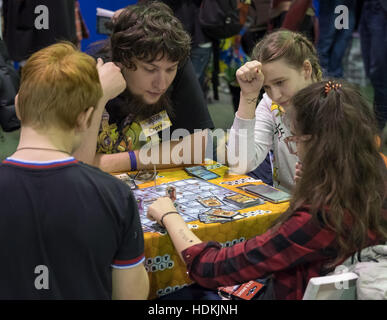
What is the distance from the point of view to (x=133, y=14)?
2.15 meters

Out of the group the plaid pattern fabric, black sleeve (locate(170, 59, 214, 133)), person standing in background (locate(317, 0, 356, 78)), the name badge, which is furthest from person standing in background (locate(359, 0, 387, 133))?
the plaid pattern fabric

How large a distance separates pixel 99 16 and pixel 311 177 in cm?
257

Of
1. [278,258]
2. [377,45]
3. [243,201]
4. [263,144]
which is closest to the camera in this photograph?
[278,258]

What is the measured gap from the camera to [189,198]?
6.31 feet

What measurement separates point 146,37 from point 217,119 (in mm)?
3236

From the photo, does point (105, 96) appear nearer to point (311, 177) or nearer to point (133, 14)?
point (133, 14)

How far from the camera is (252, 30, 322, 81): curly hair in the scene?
229 cm

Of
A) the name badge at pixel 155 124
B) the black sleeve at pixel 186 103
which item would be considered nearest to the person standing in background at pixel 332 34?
the black sleeve at pixel 186 103

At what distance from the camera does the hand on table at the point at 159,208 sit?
1671mm

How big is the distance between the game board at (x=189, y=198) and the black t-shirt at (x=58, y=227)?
400 millimetres

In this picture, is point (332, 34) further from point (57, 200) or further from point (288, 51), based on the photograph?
point (57, 200)

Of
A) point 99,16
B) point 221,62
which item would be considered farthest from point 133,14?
point 221,62

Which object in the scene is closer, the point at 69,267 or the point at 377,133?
the point at 69,267

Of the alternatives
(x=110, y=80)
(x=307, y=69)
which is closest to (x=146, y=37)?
(x=110, y=80)
